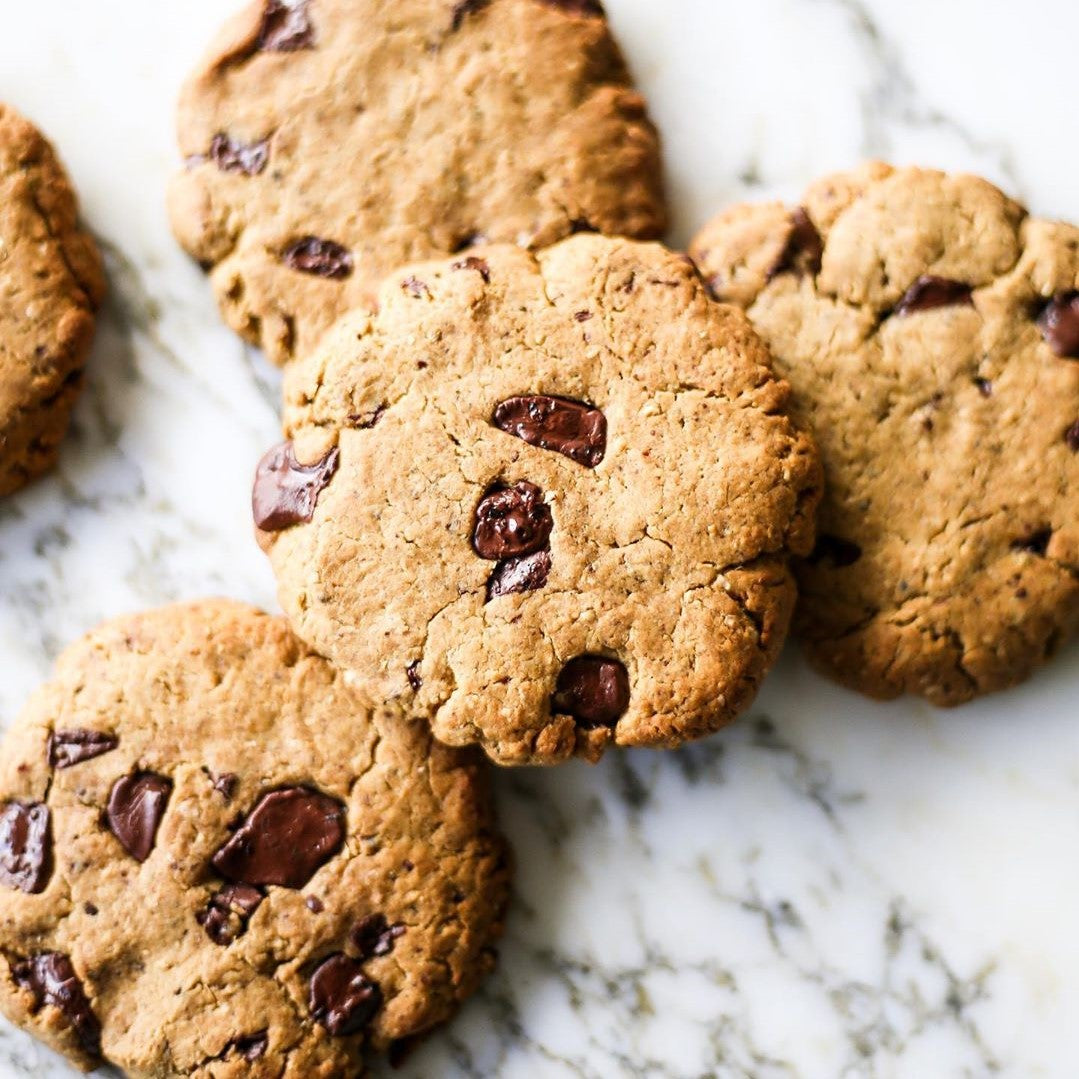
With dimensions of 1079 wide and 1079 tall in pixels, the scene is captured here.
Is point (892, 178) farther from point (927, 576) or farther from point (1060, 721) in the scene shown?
point (1060, 721)

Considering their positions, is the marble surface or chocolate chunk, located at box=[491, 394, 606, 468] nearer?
chocolate chunk, located at box=[491, 394, 606, 468]

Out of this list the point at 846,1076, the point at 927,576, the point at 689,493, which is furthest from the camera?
the point at 846,1076

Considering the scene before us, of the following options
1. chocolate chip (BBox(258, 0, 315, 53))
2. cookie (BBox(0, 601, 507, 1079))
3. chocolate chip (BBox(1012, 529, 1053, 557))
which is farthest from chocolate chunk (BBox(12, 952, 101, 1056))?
chocolate chip (BBox(1012, 529, 1053, 557))

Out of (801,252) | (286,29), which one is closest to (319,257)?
(286,29)

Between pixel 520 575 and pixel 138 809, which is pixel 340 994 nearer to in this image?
pixel 138 809

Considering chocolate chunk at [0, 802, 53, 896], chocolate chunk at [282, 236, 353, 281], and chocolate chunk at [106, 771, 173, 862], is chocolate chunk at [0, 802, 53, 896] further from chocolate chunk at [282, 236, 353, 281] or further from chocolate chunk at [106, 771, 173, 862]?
chocolate chunk at [282, 236, 353, 281]

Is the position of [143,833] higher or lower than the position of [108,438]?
lower

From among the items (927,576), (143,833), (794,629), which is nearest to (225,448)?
(143,833)
